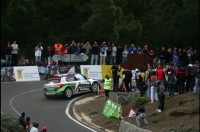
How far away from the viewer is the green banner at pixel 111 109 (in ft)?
86.5

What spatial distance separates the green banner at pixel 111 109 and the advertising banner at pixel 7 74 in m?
12.3

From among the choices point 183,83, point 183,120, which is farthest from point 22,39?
point 183,120

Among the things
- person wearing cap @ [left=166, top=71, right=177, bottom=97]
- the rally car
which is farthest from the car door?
person wearing cap @ [left=166, top=71, right=177, bottom=97]

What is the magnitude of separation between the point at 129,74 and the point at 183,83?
16.3 feet

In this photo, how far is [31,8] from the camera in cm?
4709

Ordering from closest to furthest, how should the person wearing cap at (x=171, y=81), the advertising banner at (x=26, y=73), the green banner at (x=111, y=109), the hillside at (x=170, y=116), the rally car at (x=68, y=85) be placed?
the hillside at (x=170, y=116)
the person wearing cap at (x=171, y=81)
the green banner at (x=111, y=109)
the rally car at (x=68, y=85)
the advertising banner at (x=26, y=73)

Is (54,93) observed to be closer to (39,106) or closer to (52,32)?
(39,106)

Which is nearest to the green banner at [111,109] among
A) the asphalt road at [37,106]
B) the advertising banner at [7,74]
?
the asphalt road at [37,106]

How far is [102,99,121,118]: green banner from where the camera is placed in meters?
26.4

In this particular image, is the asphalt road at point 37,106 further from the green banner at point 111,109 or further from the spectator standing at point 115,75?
the spectator standing at point 115,75

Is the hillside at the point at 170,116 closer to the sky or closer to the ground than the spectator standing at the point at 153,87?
closer to the ground

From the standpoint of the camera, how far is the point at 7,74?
1464 inches

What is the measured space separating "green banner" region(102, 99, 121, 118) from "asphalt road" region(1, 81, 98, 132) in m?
2.06

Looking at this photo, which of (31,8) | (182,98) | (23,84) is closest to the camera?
(182,98)
